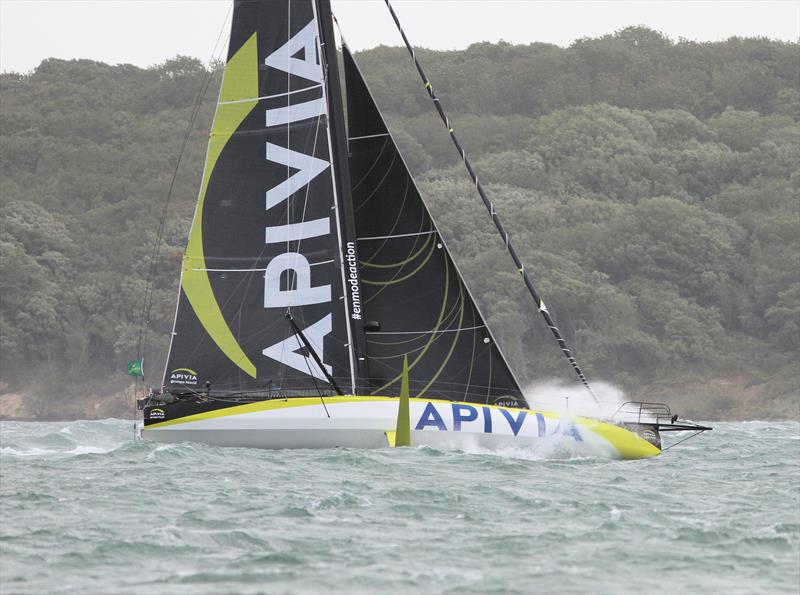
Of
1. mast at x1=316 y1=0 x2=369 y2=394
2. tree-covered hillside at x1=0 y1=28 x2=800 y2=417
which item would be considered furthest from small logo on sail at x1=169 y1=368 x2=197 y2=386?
tree-covered hillside at x1=0 y1=28 x2=800 y2=417

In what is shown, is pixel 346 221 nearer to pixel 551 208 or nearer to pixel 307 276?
Answer: pixel 307 276

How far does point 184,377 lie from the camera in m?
23.8

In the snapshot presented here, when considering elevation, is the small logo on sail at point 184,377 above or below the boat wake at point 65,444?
above

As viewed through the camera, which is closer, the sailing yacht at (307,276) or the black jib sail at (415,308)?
the sailing yacht at (307,276)

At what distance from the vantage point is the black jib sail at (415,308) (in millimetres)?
24188

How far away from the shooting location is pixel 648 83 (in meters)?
111

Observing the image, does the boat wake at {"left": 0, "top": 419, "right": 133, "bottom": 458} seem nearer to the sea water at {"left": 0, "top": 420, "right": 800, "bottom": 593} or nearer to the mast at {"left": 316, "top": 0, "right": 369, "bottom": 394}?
the sea water at {"left": 0, "top": 420, "right": 800, "bottom": 593}

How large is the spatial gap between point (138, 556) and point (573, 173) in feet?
260

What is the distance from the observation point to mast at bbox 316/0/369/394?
78.6ft

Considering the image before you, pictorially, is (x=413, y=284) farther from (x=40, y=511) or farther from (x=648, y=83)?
(x=648, y=83)

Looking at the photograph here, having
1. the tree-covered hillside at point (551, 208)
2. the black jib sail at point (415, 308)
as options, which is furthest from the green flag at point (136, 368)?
the tree-covered hillside at point (551, 208)

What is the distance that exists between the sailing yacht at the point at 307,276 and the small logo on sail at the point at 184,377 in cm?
2

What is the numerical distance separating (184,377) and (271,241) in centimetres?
285

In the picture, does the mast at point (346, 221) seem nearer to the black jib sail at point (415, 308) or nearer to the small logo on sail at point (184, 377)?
the black jib sail at point (415, 308)
